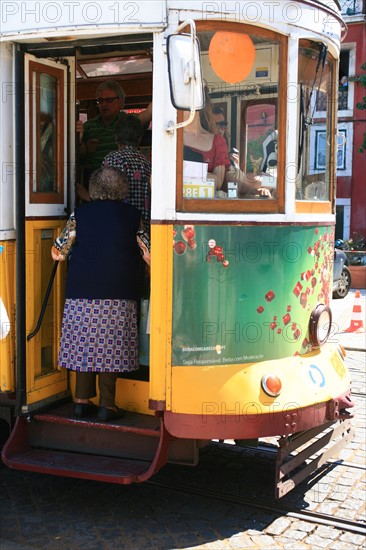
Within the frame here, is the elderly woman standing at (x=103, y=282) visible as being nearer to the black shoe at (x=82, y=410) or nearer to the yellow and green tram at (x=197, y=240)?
the black shoe at (x=82, y=410)

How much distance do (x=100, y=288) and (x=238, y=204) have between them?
3.20 feet

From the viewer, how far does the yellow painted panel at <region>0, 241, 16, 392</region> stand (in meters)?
4.40

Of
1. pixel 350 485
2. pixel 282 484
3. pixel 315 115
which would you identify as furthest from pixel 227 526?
pixel 315 115

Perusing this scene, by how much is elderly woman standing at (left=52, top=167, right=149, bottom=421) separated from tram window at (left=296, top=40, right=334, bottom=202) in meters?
1.05

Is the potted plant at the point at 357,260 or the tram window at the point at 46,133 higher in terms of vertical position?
the tram window at the point at 46,133

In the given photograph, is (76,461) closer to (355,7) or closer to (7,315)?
(7,315)

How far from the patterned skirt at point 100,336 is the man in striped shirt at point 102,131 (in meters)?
1.11

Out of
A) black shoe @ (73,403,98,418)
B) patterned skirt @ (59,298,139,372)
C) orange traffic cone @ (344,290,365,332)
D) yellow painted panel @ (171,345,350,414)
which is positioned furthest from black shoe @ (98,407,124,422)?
orange traffic cone @ (344,290,365,332)

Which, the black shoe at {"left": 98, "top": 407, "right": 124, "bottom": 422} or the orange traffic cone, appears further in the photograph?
the orange traffic cone

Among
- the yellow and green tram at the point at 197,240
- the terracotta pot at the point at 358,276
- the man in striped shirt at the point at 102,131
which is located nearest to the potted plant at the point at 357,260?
the terracotta pot at the point at 358,276

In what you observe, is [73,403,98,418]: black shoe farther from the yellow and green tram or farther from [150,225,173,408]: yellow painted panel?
[150,225,173,408]: yellow painted panel

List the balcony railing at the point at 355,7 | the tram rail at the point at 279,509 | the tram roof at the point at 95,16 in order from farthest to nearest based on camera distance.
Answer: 1. the balcony railing at the point at 355,7
2. the tram rail at the point at 279,509
3. the tram roof at the point at 95,16

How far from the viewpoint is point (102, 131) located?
522cm

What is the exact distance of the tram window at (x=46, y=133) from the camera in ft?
14.6
